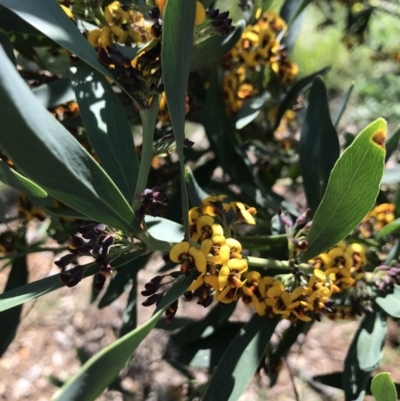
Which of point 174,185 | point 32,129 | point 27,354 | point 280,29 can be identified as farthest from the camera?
point 27,354

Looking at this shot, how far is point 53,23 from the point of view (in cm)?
77

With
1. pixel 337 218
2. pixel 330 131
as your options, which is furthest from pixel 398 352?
pixel 337 218

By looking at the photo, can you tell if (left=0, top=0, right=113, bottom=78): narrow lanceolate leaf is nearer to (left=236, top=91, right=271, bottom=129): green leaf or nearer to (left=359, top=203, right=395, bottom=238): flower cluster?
(left=236, top=91, right=271, bottom=129): green leaf

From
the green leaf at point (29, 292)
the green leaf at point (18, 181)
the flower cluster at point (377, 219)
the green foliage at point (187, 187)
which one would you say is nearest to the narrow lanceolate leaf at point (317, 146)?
the green foliage at point (187, 187)

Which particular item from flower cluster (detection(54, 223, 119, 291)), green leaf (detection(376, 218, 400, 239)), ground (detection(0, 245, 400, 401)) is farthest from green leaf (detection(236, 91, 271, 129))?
ground (detection(0, 245, 400, 401))

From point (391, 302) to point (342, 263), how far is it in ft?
0.47

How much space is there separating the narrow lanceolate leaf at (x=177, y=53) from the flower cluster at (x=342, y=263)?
0.46 m

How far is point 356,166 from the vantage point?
2.56 feet

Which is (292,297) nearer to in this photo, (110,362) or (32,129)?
(110,362)

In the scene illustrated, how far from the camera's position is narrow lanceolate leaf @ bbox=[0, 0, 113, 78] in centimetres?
74

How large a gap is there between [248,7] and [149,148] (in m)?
0.80

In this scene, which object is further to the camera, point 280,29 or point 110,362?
point 280,29

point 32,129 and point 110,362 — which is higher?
point 32,129

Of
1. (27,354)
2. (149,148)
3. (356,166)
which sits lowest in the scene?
(27,354)
